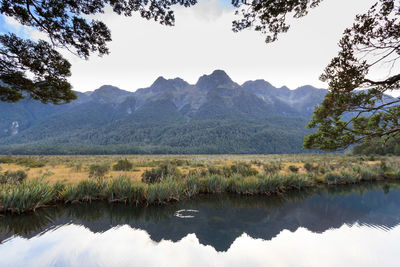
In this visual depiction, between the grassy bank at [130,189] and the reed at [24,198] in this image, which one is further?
the grassy bank at [130,189]

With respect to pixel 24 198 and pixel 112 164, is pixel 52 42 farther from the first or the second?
pixel 112 164

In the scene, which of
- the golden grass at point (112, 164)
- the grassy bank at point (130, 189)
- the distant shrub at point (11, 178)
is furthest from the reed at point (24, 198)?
the golden grass at point (112, 164)

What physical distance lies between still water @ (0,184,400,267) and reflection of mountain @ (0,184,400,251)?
0.11 feet

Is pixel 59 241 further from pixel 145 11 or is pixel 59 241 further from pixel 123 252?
pixel 145 11

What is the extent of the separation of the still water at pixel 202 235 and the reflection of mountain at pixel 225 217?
3cm

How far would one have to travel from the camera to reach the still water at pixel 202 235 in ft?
14.2

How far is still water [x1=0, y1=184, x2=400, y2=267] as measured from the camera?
432 cm

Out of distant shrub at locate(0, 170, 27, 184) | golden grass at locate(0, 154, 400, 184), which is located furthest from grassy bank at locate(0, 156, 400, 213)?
golden grass at locate(0, 154, 400, 184)

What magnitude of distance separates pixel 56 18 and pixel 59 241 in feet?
29.8

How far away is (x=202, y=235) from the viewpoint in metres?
5.59

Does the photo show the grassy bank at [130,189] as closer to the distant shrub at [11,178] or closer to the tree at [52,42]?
the distant shrub at [11,178]

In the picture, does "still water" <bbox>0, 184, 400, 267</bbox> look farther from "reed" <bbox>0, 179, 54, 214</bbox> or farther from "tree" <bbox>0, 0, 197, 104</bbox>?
"tree" <bbox>0, 0, 197, 104</bbox>

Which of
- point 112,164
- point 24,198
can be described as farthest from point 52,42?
point 112,164

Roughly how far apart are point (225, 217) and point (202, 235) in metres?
1.68
